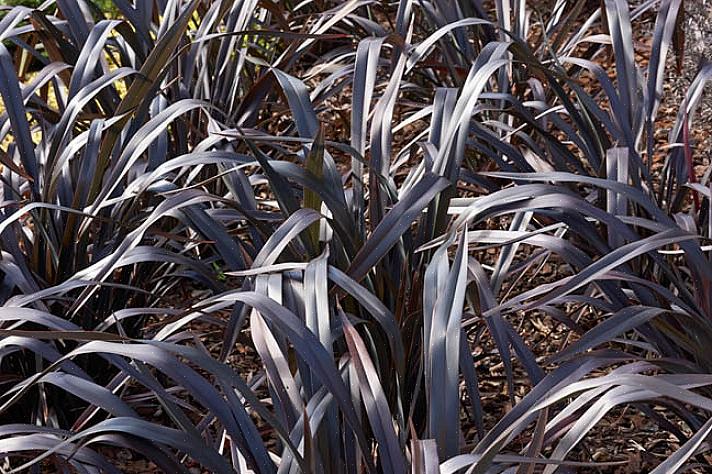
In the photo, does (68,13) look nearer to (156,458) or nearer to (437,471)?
(156,458)

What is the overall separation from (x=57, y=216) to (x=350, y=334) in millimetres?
939

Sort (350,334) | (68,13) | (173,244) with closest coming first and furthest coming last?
1. (350,334)
2. (173,244)
3. (68,13)

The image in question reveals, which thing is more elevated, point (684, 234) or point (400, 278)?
point (684, 234)

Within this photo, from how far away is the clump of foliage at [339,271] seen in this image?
1.33m

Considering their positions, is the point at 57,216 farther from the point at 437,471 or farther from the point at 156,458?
the point at 437,471

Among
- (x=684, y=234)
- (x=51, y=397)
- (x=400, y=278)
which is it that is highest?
(x=684, y=234)

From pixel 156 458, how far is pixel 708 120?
1806mm

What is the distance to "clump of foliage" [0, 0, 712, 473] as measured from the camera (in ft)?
4.37

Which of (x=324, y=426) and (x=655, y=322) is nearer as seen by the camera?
(x=324, y=426)

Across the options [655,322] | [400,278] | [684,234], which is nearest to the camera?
[684,234]

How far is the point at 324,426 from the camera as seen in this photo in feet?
4.64

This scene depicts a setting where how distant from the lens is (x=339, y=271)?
1.46 meters

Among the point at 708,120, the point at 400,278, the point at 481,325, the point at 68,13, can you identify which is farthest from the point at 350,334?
the point at 708,120

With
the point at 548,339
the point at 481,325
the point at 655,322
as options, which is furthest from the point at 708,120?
the point at 655,322
